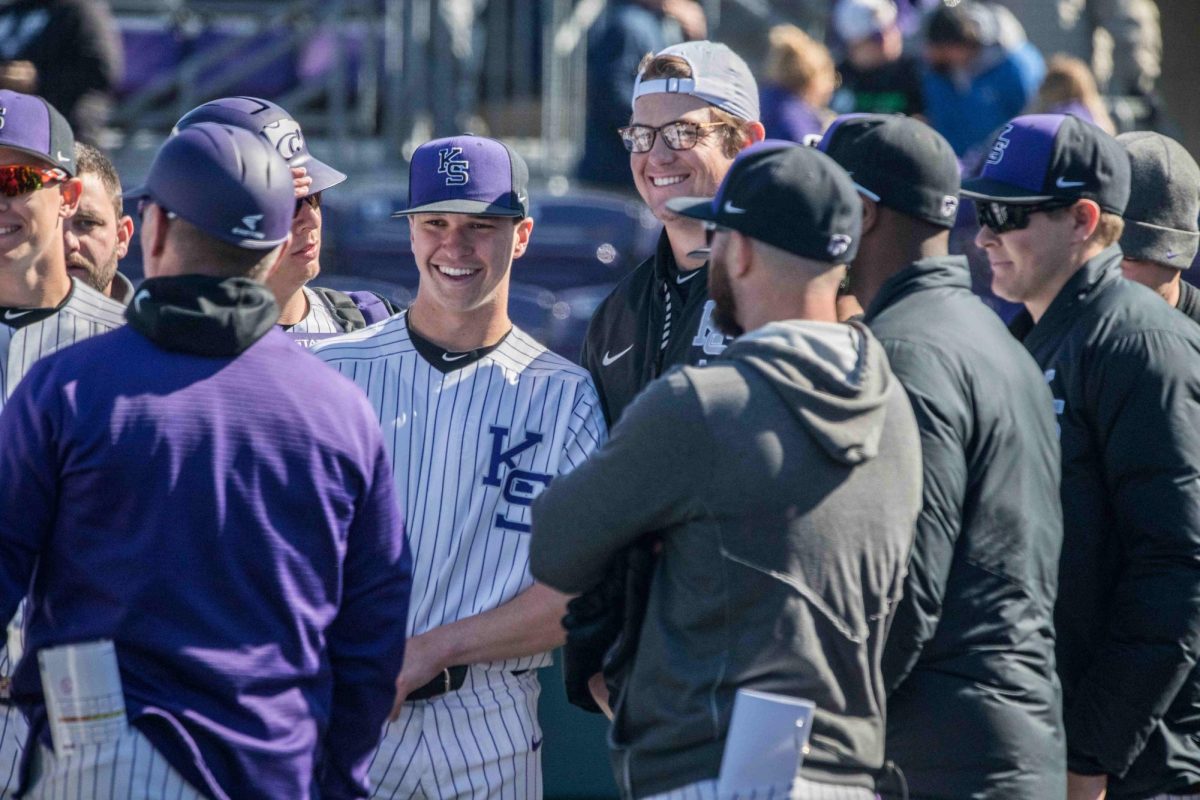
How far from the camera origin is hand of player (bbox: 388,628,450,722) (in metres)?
3.46

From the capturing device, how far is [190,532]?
271 centimetres

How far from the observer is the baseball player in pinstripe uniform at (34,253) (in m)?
3.63

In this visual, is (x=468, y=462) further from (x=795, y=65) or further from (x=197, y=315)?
(x=795, y=65)

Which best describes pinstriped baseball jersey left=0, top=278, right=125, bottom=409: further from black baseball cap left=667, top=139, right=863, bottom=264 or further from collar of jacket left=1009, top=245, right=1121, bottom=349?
collar of jacket left=1009, top=245, right=1121, bottom=349

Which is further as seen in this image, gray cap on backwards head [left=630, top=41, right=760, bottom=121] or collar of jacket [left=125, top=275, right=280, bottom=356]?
gray cap on backwards head [left=630, top=41, right=760, bottom=121]

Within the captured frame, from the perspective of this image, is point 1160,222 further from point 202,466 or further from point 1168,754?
point 202,466

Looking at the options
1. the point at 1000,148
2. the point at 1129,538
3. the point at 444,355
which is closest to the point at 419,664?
the point at 444,355

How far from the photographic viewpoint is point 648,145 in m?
4.25

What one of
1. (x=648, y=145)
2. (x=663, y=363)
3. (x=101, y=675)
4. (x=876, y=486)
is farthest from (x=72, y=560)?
(x=648, y=145)

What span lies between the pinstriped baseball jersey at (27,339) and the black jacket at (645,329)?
48.0 inches

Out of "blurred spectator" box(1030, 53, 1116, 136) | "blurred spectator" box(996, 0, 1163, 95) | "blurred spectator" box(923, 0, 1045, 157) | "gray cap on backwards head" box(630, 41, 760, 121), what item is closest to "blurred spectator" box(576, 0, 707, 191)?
"blurred spectator" box(923, 0, 1045, 157)

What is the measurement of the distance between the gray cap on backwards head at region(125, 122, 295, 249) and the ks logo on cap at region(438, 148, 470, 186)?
915 mm

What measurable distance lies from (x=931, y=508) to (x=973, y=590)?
8.2 inches

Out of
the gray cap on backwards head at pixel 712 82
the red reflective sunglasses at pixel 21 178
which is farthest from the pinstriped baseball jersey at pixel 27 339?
the gray cap on backwards head at pixel 712 82
